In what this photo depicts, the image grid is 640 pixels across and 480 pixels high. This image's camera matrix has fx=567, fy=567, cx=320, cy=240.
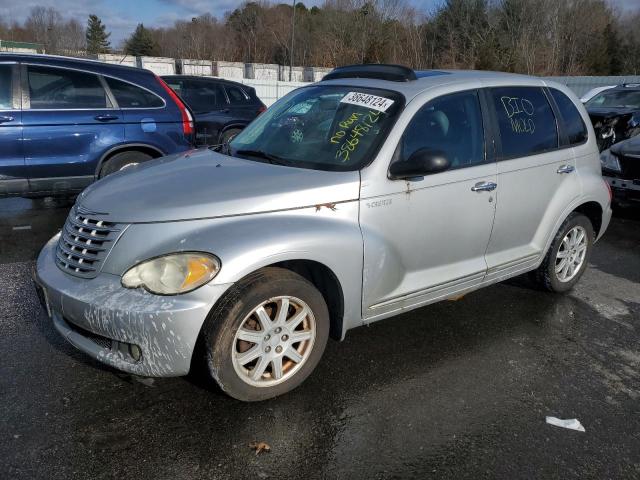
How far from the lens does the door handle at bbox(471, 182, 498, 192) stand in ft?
12.3

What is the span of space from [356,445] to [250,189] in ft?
4.69

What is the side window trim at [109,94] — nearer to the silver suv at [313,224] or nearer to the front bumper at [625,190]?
the silver suv at [313,224]

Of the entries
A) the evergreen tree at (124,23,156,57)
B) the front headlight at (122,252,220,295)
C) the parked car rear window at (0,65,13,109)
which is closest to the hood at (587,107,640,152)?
the parked car rear window at (0,65,13,109)

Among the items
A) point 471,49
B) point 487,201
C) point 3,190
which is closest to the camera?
point 487,201

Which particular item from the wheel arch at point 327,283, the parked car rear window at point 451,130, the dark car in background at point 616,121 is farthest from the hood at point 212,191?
the dark car in background at point 616,121

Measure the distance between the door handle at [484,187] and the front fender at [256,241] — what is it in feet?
3.44

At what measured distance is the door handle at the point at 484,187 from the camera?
376cm

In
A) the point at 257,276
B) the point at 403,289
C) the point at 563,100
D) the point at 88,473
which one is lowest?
the point at 88,473

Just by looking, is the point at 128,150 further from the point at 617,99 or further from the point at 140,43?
the point at 140,43

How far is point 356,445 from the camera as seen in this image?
278 cm

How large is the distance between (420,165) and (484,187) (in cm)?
71

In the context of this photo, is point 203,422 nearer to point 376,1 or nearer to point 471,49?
point 471,49

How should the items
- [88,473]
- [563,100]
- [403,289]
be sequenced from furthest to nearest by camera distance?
1. [563,100]
2. [403,289]
3. [88,473]

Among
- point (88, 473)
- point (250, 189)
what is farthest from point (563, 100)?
point (88, 473)
